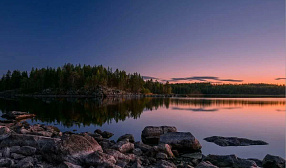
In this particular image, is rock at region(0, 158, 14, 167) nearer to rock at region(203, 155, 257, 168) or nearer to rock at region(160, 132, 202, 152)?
rock at region(160, 132, 202, 152)

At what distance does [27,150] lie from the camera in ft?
35.9

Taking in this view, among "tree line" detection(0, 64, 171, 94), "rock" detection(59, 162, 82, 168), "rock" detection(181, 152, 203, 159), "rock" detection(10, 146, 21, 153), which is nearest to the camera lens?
"rock" detection(59, 162, 82, 168)

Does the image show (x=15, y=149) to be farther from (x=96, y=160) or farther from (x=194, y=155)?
(x=194, y=155)

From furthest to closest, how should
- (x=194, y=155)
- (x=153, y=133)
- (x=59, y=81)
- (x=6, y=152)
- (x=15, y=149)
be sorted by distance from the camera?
(x=59, y=81)
(x=153, y=133)
(x=194, y=155)
(x=15, y=149)
(x=6, y=152)

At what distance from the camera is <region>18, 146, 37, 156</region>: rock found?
10859 millimetres

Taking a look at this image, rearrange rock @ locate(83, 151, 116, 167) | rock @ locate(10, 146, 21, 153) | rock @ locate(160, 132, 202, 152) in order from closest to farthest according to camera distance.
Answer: rock @ locate(83, 151, 116, 167)
rock @ locate(10, 146, 21, 153)
rock @ locate(160, 132, 202, 152)

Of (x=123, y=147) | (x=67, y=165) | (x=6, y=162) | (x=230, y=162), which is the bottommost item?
(x=230, y=162)

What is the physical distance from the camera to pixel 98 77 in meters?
152

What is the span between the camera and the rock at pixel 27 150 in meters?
10.9

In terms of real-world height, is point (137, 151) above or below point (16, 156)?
below

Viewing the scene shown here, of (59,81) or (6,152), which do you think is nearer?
(6,152)

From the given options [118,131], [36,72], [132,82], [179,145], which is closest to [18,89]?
[36,72]

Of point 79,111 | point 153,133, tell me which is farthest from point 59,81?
point 153,133

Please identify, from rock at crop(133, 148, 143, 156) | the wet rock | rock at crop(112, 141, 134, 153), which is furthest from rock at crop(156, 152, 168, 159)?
the wet rock
